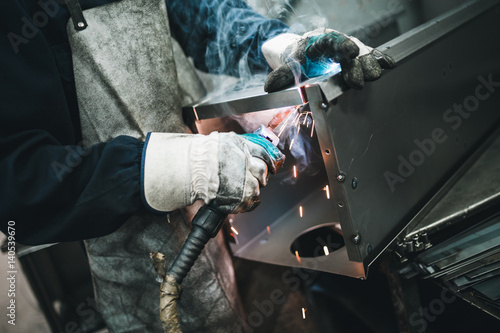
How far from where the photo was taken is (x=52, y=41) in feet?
3.68

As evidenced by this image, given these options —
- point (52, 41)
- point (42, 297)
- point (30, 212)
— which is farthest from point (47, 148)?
point (42, 297)

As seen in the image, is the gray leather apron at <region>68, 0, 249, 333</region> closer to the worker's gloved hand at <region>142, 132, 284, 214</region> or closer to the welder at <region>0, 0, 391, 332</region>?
the welder at <region>0, 0, 391, 332</region>

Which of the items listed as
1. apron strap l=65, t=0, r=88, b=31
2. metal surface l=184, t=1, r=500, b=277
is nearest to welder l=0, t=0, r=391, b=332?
apron strap l=65, t=0, r=88, b=31

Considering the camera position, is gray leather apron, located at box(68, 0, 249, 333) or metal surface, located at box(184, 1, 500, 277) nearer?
metal surface, located at box(184, 1, 500, 277)

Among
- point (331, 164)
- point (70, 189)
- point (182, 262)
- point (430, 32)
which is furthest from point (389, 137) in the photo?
point (70, 189)

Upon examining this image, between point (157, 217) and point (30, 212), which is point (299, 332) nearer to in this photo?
point (157, 217)

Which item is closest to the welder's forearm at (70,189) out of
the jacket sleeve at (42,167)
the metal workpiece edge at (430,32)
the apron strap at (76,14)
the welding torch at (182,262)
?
the jacket sleeve at (42,167)

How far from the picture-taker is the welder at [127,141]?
0.93 m

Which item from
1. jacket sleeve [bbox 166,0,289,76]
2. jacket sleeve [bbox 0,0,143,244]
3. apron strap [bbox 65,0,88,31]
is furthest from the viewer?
jacket sleeve [bbox 166,0,289,76]

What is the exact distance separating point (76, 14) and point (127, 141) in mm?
422

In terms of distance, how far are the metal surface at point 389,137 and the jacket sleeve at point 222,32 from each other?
33cm

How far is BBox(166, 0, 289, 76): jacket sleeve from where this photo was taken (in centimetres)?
147

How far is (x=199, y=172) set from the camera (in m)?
0.96

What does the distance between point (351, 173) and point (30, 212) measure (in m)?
0.82
